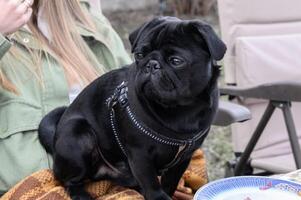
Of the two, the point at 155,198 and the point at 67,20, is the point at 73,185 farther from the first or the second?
the point at 67,20

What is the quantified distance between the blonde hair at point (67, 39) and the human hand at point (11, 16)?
0.50 feet

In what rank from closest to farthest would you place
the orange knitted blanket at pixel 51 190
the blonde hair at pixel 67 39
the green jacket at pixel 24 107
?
the orange knitted blanket at pixel 51 190 → the green jacket at pixel 24 107 → the blonde hair at pixel 67 39

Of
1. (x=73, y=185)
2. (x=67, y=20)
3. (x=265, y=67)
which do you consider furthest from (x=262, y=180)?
(x=265, y=67)

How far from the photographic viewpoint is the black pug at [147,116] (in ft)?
4.71

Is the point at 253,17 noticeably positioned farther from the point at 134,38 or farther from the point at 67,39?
the point at 134,38

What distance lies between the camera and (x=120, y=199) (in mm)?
1647

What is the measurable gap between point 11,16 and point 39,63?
192 millimetres

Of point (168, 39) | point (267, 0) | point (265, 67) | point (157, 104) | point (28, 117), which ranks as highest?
point (168, 39)

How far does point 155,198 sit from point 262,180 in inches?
10.5

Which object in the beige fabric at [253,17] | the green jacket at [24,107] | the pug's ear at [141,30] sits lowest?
the beige fabric at [253,17]

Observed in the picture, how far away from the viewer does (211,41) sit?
1.42 metres

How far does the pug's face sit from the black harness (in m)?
0.09

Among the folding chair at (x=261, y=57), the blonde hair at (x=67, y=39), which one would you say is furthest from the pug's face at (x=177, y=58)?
the folding chair at (x=261, y=57)

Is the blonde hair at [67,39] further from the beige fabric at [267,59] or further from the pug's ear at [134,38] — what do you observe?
the beige fabric at [267,59]
